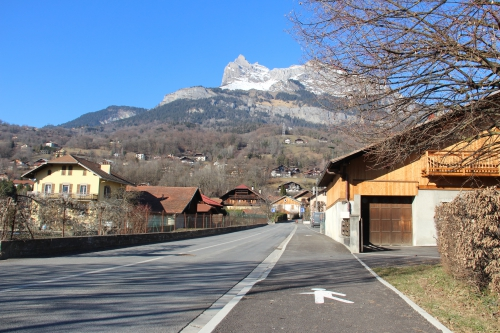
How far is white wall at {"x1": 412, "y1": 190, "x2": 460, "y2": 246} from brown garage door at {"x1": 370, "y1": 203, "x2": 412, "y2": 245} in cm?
47

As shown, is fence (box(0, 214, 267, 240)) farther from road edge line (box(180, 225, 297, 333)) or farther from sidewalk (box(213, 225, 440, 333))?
sidewalk (box(213, 225, 440, 333))

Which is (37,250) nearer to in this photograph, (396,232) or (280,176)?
(396,232)

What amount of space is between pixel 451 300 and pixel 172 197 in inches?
1933

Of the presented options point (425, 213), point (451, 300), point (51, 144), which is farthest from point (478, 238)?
point (51, 144)

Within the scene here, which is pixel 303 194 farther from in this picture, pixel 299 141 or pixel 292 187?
pixel 299 141

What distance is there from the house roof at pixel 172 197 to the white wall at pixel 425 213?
34.1 metres

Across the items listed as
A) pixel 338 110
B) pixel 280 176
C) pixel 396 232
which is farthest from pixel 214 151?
pixel 338 110

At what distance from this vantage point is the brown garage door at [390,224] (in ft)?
70.6

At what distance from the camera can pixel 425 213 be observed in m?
21.2

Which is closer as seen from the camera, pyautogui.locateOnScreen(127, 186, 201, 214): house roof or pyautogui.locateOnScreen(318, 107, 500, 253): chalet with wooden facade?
pyautogui.locateOnScreen(318, 107, 500, 253): chalet with wooden facade

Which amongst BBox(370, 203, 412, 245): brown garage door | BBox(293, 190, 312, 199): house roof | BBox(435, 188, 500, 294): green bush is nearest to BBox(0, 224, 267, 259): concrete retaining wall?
BBox(370, 203, 412, 245): brown garage door

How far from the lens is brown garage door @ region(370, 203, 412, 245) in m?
21.5

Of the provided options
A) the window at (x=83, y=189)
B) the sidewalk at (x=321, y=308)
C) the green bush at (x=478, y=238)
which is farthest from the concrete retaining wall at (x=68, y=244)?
the window at (x=83, y=189)

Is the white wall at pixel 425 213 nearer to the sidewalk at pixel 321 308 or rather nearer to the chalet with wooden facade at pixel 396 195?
the chalet with wooden facade at pixel 396 195
